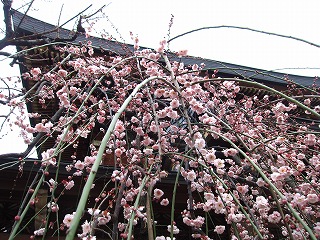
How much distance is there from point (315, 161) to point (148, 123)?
154 cm

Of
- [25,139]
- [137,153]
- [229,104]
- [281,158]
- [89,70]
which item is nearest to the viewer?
[281,158]

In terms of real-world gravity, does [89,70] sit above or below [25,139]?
above

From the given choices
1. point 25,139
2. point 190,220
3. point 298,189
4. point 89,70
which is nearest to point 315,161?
point 298,189

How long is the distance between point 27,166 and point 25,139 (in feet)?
2.72

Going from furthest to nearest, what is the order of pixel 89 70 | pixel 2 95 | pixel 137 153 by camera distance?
pixel 2 95 < pixel 89 70 < pixel 137 153

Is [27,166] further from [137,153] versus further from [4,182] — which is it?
[137,153]

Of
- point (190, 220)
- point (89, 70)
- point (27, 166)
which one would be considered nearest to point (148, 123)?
point (89, 70)

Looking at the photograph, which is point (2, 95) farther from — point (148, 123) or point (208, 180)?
point (208, 180)

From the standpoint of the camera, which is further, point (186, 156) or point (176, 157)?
point (176, 157)

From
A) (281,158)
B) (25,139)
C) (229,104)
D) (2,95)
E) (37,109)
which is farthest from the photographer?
(37,109)

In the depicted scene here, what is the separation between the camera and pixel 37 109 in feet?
18.0

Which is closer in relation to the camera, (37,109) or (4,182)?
(4,182)

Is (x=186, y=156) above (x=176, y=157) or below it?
above

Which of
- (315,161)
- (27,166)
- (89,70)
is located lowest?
(27,166)
